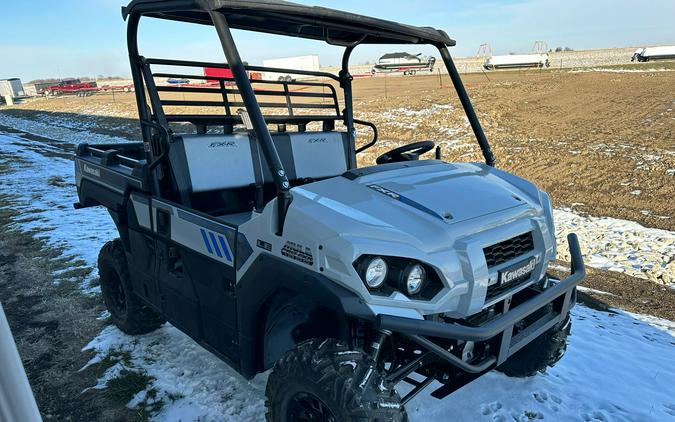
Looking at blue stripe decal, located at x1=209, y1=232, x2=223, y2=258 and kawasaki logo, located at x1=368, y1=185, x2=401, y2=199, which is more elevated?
kawasaki logo, located at x1=368, y1=185, x2=401, y2=199

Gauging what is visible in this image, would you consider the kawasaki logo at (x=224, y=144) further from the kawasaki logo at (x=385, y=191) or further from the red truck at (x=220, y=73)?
the kawasaki logo at (x=385, y=191)

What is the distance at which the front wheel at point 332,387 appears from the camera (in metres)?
1.97

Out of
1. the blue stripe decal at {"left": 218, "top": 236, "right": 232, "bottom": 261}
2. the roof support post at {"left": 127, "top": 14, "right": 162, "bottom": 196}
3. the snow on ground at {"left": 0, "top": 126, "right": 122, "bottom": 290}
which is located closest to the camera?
the blue stripe decal at {"left": 218, "top": 236, "right": 232, "bottom": 261}

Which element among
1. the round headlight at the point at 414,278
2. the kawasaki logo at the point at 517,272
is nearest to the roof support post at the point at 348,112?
the kawasaki logo at the point at 517,272

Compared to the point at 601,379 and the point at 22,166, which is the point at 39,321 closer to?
the point at 601,379

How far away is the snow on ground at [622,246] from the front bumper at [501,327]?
10.4 ft

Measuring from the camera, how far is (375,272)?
2.09m

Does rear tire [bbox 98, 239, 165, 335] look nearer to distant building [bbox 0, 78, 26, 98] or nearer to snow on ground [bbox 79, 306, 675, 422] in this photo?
snow on ground [bbox 79, 306, 675, 422]

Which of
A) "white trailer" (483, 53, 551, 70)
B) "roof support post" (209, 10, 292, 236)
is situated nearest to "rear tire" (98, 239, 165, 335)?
"roof support post" (209, 10, 292, 236)

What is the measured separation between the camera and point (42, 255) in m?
5.82

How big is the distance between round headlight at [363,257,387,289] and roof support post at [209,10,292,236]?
1.62ft

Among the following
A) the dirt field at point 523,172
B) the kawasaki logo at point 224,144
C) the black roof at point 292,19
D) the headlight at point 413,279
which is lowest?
the dirt field at point 523,172

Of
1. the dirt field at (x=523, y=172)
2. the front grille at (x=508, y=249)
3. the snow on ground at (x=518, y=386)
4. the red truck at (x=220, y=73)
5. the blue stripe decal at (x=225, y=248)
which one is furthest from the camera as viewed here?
the red truck at (x=220, y=73)

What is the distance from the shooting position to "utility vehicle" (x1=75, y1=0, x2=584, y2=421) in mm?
2078
